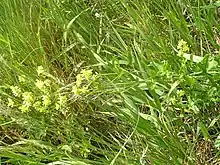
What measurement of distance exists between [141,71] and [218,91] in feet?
0.67

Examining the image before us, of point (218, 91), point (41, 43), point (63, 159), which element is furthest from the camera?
point (41, 43)

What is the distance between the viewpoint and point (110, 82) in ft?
4.90

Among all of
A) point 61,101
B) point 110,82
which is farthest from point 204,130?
point 61,101

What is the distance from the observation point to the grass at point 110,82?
1.51 meters

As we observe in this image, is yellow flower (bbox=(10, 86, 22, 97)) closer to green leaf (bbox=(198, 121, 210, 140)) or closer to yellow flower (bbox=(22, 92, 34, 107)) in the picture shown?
yellow flower (bbox=(22, 92, 34, 107))

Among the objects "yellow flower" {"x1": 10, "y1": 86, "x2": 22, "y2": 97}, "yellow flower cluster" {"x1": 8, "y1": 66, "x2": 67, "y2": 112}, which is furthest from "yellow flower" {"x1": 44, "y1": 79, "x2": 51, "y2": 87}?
"yellow flower" {"x1": 10, "y1": 86, "x2": 22, "y2": 97}

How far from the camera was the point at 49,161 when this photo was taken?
66.2 inches

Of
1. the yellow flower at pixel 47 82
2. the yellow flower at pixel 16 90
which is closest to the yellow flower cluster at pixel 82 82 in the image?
the yellow flower at pixel 47 82

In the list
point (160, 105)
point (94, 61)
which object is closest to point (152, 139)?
point (160, 105)

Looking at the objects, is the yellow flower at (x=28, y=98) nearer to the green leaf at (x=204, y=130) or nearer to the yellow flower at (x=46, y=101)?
the yellow flower at (x=46, y=101)

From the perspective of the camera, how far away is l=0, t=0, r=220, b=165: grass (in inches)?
59.3

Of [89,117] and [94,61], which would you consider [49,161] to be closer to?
[89,117]

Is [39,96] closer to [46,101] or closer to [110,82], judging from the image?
[46,101]

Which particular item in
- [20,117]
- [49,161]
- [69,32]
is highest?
[69,32]
